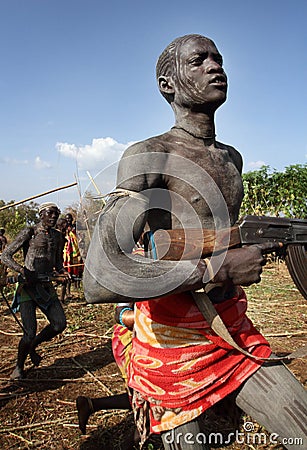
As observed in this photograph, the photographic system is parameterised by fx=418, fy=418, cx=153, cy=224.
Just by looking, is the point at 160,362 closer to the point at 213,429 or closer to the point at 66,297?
the point at 213,429

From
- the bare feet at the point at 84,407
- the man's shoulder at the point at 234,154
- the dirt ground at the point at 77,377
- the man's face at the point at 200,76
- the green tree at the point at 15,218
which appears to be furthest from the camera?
the green tree at the point at 15,218

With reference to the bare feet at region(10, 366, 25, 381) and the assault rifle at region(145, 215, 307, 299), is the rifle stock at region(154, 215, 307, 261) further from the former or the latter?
the bare feet at region(10, 366, 25, 381)

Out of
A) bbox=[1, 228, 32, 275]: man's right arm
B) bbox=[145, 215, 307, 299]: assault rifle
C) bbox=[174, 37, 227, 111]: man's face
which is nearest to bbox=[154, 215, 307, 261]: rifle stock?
bbox=[145, 215, 307, 299]: assault rifle

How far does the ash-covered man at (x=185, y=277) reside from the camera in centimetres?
150

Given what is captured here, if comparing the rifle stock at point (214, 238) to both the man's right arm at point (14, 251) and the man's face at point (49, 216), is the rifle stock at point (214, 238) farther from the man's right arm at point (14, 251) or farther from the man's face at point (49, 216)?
the man's face at point (49, 216)

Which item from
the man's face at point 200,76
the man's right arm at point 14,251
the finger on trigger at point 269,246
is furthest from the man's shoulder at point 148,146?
the man's right arm at point 14,251

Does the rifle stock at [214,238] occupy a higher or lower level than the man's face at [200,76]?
lower

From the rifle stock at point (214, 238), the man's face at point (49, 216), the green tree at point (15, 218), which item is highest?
the rifle stock at point (214, 238)

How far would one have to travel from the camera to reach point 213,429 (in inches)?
137

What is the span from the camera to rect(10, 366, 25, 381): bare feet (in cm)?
489

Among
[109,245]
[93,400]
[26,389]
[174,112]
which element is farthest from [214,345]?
[26,389]

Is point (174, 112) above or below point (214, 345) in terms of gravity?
above

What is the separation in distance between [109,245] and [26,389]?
3812 millimetres

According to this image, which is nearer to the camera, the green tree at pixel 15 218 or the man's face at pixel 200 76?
the man's face at pixel 200 76
